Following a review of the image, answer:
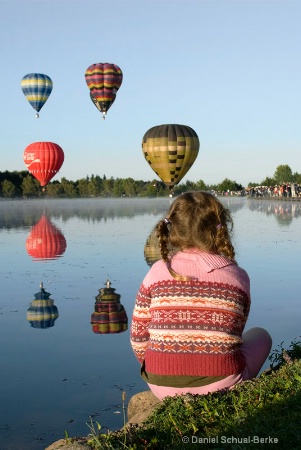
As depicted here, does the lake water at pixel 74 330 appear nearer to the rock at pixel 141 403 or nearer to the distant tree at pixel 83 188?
the rock at pixel 141 403

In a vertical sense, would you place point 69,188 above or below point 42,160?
below

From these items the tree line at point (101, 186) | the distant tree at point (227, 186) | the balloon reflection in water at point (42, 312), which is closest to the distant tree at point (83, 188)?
the tree line at point (101, 186)

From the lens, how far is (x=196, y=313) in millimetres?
3029

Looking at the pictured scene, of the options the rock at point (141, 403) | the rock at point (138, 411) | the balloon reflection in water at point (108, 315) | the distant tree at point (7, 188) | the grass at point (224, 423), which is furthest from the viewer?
the distant tree at point (7, 188)

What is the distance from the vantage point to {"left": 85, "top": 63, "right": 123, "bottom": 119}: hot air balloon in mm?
33188

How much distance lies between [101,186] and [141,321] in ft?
414

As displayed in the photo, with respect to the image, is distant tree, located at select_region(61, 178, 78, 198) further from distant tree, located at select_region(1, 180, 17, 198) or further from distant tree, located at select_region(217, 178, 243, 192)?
distant tree, located at select_region(217, 178, 243, 192)

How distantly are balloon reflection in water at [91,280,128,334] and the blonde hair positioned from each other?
11.6 feet

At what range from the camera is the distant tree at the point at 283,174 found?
109844mm

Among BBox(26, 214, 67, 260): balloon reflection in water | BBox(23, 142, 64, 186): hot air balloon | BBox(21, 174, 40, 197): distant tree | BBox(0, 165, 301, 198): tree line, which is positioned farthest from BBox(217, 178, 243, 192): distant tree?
BBox(26, 214, 67, 260): balloon reflection in water

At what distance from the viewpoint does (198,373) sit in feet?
10.1

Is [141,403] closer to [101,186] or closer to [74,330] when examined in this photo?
[74,330]

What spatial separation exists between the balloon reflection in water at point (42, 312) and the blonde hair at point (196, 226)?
3851mm

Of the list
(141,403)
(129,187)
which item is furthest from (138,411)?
(129,187)
